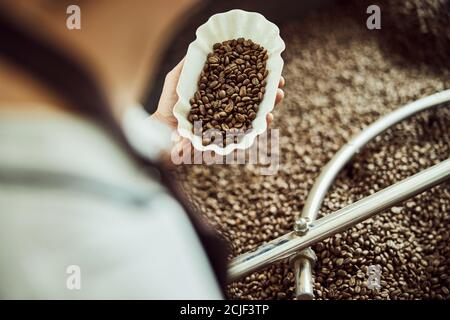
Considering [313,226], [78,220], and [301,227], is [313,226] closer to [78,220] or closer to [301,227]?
[301,227]

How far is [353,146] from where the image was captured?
1249 millimetres

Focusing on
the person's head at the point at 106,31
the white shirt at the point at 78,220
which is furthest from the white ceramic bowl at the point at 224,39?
the white shirt at the point at 78,220

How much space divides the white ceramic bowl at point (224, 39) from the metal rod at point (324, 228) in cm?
21

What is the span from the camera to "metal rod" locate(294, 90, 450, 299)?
44.7 inches

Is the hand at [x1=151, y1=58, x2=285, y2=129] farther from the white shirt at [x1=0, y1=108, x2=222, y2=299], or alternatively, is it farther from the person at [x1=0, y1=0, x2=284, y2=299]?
the white shirt at [x1=0, y1=108, x2=222, y2=299]

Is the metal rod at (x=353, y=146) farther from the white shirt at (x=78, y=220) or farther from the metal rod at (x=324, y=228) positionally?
the white shirt at (x=78, y=220)

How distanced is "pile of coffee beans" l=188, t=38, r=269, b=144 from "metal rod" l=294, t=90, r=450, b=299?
239mm

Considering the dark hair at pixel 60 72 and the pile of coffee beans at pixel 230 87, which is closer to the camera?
the dark hair at pixel 60 72

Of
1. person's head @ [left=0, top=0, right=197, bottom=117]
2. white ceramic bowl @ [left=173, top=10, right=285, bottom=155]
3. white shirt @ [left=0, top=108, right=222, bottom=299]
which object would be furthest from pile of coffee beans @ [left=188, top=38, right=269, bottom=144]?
white shirt @ [left=0, top=108, right=222, bottom=299]

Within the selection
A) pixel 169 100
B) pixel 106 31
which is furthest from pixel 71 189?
pixel 169 100

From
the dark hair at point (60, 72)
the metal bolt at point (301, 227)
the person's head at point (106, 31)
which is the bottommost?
the metal bolt at point (301, 227)

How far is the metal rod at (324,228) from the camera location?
1.00 metres

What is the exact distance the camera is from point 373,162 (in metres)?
1.28

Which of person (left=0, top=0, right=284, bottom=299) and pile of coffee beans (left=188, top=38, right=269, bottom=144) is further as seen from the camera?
pile of coffee beans (left=188, top=38, right=269, bottom=144)
